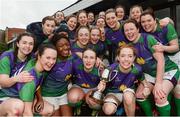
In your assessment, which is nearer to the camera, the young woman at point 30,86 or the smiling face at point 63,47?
the young woman at point 30,86

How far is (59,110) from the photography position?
5.21 meters

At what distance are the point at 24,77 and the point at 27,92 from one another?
20 cm

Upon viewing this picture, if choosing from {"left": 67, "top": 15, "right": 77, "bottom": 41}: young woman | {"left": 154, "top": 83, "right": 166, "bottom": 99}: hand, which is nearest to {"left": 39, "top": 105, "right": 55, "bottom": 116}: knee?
{"left": 154, "top": 83, "right": 166, "bottom": 99}: hand

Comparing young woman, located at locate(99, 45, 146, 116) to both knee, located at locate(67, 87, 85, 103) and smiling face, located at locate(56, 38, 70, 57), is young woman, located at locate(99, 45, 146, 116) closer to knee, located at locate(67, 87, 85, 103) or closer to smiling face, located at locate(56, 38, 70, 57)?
knee, located at locate(67, 87, 85, 103)

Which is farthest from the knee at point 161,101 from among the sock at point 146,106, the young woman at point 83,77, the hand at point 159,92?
the young woman at point 83,77

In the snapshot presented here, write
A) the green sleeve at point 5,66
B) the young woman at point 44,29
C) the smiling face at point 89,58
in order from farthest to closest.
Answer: the young woman at point 44,29, the smiling face at point 89,58, the green sleeve at point 5,66

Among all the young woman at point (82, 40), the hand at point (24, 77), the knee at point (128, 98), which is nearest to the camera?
the hand at point (24, 77)

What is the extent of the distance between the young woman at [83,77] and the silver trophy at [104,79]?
24 centimetres

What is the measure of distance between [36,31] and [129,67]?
1750 mm

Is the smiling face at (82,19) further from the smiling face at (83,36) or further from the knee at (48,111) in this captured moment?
the knee at (48,111)

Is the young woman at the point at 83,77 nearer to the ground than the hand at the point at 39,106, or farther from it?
farther from it

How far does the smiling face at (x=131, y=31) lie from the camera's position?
5.09 meters

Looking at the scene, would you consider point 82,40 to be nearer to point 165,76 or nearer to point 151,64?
point 151,64

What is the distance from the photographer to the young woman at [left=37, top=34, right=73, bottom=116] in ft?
16.5
